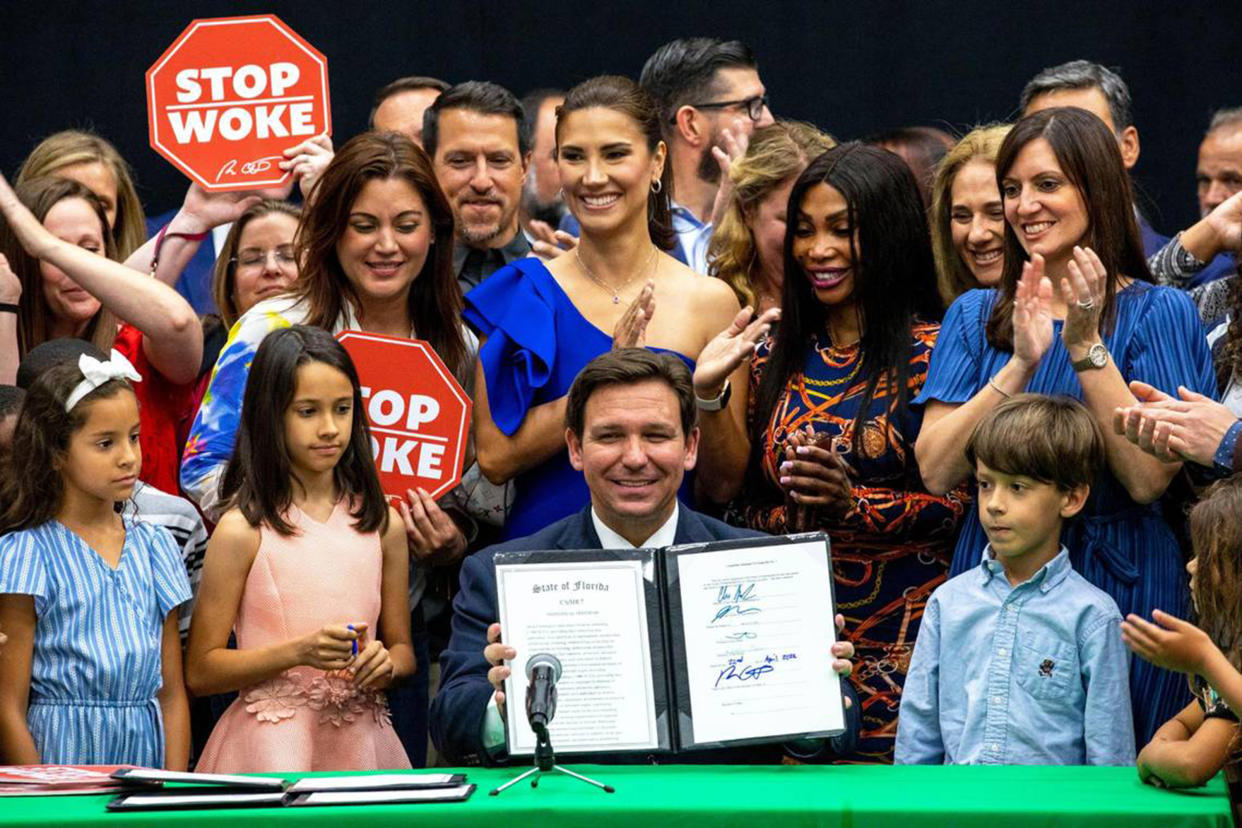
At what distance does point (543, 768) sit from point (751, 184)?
219cm

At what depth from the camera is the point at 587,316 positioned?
181 inches

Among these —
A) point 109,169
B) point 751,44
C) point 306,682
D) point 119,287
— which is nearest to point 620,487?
point 306,682

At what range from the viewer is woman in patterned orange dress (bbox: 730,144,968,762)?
4.27 metres

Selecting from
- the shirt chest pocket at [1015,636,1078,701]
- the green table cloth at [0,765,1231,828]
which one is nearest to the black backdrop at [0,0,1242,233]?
the shirt chest pocket at [1015,636,1078,701]

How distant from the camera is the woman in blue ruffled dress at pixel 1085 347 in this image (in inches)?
158

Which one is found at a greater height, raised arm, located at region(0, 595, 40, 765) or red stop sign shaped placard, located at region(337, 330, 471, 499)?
red stop sign shaped placard, located at region(337, 330, 471, 499)

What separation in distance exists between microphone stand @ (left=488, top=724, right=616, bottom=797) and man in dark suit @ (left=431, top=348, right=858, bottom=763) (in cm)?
37

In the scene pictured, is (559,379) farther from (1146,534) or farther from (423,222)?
(1146,534)

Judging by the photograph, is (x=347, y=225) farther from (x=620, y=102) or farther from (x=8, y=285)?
(x=8, y=285)

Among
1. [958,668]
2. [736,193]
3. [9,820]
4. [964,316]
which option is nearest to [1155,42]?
[736,193]

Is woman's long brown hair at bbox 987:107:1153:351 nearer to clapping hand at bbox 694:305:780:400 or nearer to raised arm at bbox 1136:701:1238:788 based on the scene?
clapping hand at bbox 694:305:780:400

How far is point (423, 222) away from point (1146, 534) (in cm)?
190
